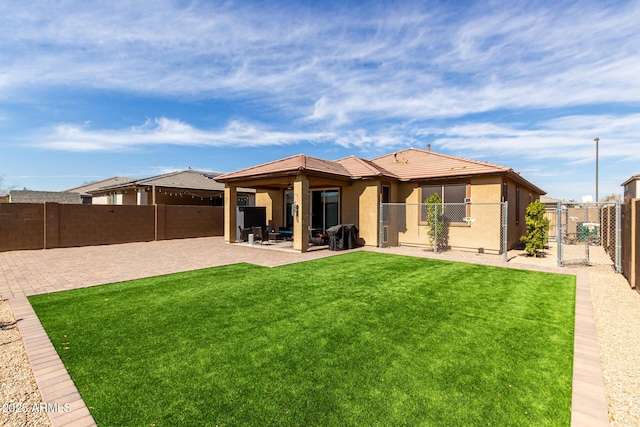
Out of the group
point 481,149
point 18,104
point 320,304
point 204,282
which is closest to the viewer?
point 320,304

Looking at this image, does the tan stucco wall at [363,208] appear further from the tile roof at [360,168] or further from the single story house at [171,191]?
the single story house at [171,191]

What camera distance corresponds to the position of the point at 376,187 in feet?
40.7

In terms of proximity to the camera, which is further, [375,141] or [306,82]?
[375,141]

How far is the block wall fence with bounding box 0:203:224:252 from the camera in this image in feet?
38.2

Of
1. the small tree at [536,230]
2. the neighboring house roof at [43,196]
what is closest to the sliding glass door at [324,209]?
the small tree at [536,230]

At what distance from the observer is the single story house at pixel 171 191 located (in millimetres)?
18094

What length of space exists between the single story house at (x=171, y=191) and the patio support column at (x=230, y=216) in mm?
3268

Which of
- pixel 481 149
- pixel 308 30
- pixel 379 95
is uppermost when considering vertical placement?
pixel 308 30

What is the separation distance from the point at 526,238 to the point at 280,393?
1165cm

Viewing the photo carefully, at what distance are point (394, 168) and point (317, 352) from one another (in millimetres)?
12264

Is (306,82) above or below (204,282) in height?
above

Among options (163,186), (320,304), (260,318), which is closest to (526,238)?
(320,304)

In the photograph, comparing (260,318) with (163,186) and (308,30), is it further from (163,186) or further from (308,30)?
(163,186)

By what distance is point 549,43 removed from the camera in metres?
9.53
